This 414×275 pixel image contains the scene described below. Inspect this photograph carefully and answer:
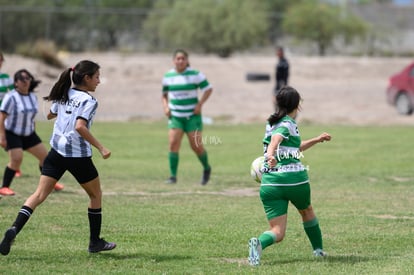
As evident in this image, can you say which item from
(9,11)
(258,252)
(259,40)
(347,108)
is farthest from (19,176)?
(259,40)

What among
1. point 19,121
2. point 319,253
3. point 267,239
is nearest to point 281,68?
point 19,121

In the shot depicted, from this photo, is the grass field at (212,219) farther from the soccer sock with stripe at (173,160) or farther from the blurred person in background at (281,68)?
the blurred person in background at (281,68)

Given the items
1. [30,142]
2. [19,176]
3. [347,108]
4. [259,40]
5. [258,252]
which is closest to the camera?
[258,252]

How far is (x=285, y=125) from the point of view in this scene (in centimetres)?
789

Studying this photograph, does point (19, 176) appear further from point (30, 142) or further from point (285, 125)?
point (285, 125)

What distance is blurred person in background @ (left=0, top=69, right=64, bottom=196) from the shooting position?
1263 centimetres

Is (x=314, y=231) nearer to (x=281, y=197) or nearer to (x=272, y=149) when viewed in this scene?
(x=281, y=197)

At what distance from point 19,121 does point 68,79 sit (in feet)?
15.9

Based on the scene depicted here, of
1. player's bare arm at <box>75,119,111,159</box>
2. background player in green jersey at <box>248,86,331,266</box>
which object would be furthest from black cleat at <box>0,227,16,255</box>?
background player in green jersey at <box>248,86,331,266</box>

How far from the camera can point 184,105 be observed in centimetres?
1448

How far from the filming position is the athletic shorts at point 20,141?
1298cm

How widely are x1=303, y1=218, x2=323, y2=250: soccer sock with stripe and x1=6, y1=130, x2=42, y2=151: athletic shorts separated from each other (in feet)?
20.3

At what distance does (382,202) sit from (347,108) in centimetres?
1983

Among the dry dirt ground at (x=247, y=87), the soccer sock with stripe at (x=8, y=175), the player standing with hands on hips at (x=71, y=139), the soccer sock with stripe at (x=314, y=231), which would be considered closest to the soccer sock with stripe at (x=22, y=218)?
the player standing with hands on hips at (x=71, y=139)
